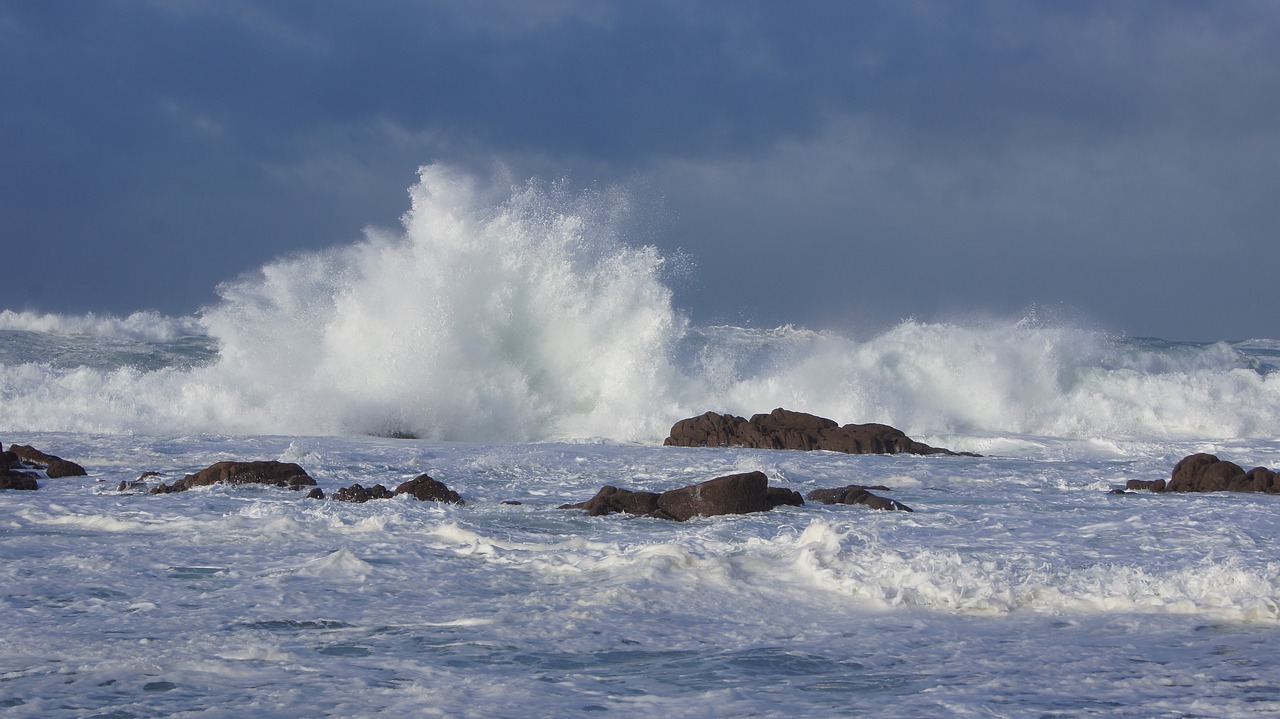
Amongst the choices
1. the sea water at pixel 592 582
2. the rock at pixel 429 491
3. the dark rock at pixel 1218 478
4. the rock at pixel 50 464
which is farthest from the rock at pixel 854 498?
the rock at pixel 50 464

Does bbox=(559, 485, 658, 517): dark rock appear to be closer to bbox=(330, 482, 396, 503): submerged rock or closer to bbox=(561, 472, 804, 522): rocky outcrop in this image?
bbox=(561, 472, 804, 522): rocky outcrop

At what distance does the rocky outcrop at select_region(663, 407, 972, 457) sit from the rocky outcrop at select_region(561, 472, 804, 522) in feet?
24.6

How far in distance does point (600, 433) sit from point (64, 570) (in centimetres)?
1458

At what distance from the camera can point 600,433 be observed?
833 inches

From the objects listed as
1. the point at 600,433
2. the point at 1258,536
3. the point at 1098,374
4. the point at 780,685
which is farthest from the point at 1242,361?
the point at 780,685

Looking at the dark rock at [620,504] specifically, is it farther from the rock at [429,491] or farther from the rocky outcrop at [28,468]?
the rocky outcrop at [28,468]

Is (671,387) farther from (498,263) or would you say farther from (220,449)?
(220,449)

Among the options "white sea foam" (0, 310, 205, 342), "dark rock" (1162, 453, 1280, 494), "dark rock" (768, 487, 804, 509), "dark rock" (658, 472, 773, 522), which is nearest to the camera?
"dark rock" (658, 472, 773, 522)

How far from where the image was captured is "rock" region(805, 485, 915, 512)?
389 inches

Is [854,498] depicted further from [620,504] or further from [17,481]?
[17,481]

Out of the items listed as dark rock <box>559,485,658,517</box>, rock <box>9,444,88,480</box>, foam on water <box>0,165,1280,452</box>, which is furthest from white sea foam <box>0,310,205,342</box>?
dark rock <box>559,485,658,517</box>

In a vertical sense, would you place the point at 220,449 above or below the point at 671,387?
below

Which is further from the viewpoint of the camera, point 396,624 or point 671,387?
point 671,387

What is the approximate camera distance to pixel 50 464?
467 inches
